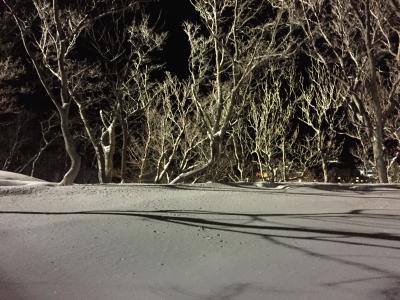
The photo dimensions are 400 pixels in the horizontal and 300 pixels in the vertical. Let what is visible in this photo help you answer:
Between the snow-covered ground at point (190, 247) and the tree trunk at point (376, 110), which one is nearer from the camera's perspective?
the snow-covered ground at point (190, 247)

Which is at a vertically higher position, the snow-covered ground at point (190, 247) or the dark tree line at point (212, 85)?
the dark tree line at point (212, 85)

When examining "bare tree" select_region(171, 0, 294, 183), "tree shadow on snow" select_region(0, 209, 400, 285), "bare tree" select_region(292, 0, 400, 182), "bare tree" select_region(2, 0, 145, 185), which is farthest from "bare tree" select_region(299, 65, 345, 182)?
"tree shadow on snow" select_region(0, 209, 400, 285)

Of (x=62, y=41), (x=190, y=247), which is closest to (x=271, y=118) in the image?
(x=62, y=41)

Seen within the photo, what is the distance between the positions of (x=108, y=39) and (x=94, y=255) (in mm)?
19251

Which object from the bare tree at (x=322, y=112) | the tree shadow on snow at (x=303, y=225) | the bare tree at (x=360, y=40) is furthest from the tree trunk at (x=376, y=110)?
the bare tree at (x=322, y=112)

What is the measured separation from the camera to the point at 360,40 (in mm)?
22500

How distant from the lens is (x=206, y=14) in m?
18.7

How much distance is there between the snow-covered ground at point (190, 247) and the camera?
5.13m

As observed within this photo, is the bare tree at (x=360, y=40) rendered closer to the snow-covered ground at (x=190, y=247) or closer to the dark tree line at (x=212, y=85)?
the dark tree line at (x=212, y=85)

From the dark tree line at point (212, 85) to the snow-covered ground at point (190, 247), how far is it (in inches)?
174

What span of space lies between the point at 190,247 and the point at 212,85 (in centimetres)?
2087

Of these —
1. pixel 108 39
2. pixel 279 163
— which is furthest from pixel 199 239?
pixel 279 163

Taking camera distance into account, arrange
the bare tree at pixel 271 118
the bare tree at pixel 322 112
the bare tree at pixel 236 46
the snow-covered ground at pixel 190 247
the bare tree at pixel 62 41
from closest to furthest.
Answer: the snow-covered ground at pixel 190 247, the bare tree at pixel 62 41, the bare tree at pixel 236 46, the bare tree at pixel 322 112, the bare tree at pixel 271 118

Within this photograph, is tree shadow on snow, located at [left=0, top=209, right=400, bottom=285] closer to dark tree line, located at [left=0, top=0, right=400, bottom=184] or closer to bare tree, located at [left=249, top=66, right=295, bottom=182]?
dark tree line, located at [left=0, top=0, right=400, bottom=184]
